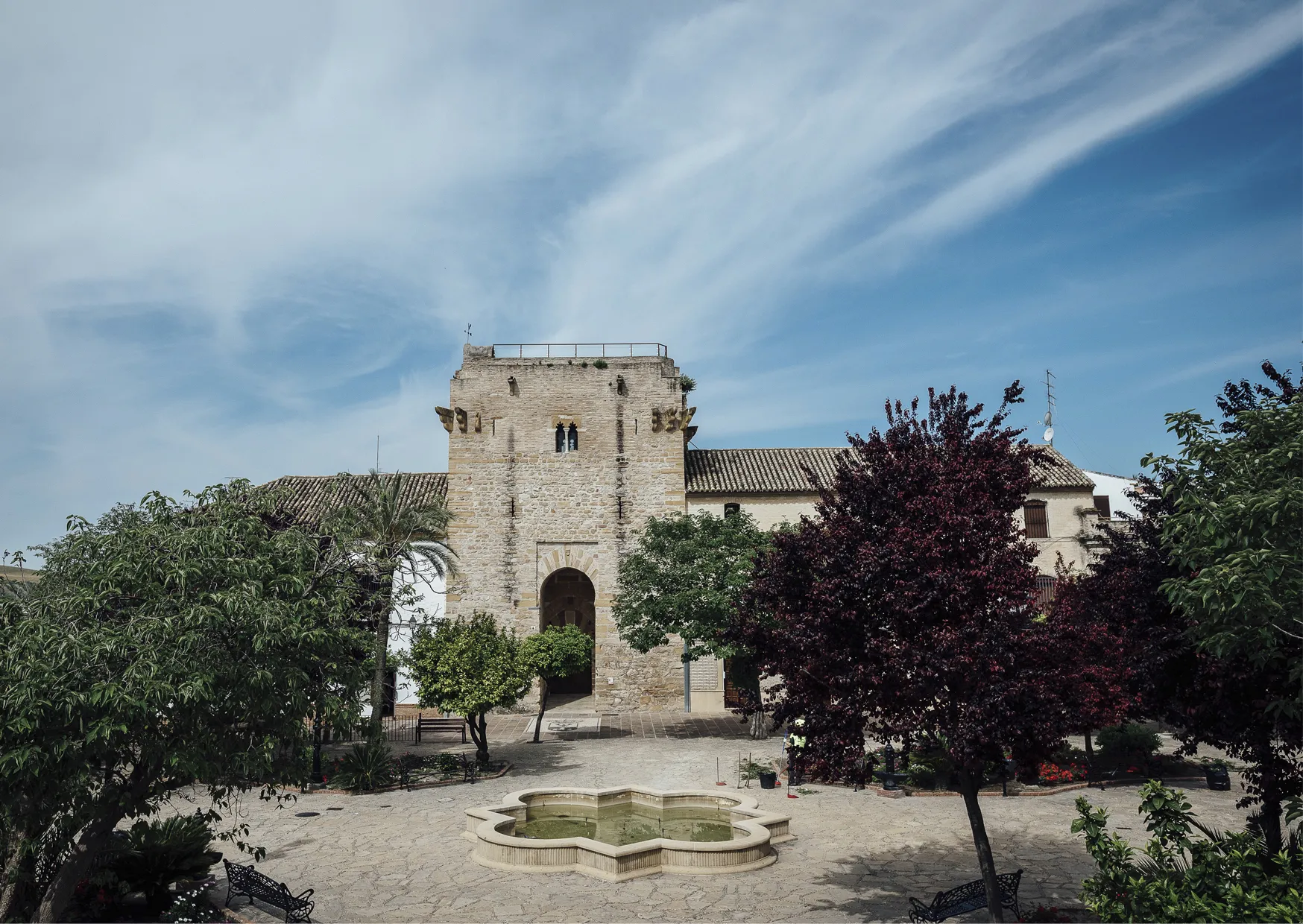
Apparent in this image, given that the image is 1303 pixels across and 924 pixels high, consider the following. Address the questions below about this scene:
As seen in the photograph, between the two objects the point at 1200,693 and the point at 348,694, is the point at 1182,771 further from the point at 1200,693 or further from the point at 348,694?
the point at 348,694

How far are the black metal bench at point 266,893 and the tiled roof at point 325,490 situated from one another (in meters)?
21.7

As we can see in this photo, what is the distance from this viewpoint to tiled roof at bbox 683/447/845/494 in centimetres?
3291

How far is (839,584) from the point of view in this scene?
9602mm

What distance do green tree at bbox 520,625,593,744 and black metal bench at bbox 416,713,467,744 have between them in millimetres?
2087

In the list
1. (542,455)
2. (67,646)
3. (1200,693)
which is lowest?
(1200,693)

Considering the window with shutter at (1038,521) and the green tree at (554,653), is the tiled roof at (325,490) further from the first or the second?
the window with shutter at (1038,521)

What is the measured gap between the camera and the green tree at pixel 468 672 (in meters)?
20.3

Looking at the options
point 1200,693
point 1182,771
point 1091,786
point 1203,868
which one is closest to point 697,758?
point 1091,786

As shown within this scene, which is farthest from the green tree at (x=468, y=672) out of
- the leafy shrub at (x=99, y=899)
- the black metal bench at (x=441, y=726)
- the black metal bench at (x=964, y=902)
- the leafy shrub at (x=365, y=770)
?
the black metal bench at (x=964, y=902)

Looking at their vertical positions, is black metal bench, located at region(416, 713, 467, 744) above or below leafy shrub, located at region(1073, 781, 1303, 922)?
below

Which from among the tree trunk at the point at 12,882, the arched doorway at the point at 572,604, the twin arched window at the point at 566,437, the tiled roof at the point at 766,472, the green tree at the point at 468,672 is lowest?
the tree trunk at the point at 12,882

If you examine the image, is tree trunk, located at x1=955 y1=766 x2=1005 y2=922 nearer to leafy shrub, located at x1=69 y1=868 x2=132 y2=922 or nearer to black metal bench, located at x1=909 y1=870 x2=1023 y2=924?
black metal bench, located at x1=909 y1=870 x2=1023 y2=924

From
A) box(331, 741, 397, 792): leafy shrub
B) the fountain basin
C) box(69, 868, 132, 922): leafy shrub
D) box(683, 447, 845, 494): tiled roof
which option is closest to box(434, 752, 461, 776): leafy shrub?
box(331, 741, 397, 792): leafy shrub

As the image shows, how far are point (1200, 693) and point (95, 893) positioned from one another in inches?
513
